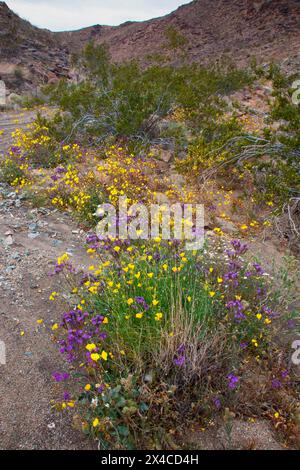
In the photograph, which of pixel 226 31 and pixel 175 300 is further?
pixel 226 31

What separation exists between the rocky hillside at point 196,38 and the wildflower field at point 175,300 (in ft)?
62.1

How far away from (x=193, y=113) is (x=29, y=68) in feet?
65.2

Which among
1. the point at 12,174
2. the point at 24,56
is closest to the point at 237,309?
the point at 12,174

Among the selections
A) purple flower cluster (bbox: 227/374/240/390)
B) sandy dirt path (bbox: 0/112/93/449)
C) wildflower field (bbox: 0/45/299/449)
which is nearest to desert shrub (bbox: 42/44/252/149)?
wildflower field (bbox: 0/45/299/449)

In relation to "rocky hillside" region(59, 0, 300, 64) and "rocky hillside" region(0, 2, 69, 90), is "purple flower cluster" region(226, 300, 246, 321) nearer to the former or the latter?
"rocky hillside" region(0, 2, 69, 90)

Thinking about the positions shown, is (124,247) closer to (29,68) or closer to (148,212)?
(148,212)

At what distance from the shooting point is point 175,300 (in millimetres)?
2867

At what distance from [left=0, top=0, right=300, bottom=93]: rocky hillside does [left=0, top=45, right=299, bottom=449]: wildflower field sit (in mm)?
18933

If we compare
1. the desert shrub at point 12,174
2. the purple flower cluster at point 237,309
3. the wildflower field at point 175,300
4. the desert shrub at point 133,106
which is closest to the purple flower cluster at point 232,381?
the wildflower field at point 175,300

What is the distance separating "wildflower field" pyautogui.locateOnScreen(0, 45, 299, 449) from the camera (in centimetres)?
239

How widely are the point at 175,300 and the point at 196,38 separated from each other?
37467mm

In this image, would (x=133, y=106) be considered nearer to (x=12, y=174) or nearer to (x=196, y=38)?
(x=12, y=174)

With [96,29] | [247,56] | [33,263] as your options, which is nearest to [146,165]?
[33,263]

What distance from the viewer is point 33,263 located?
423 cm
